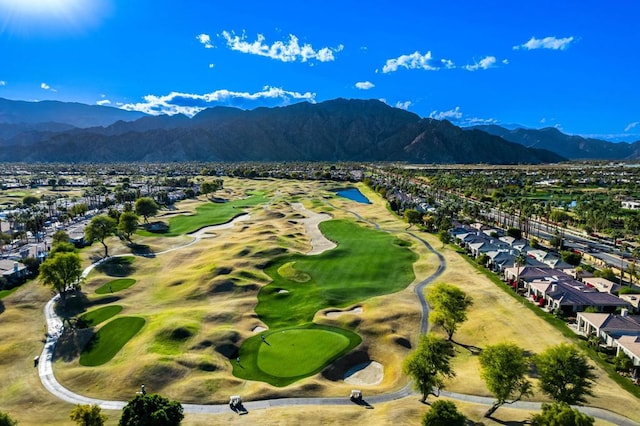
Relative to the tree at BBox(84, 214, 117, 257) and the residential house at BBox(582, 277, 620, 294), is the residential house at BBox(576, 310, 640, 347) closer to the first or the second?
the residential house at BBox(582, 277, 620, 294)

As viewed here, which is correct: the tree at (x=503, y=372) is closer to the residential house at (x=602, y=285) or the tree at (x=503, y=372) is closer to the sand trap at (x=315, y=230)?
the residential house at (x=602, y=285)

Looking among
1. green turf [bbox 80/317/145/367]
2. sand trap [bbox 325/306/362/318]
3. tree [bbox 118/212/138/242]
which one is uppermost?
tree [bbox 118/212/138/242]

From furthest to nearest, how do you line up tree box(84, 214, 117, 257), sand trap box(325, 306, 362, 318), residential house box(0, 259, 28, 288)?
tree box(84, 214, 117, 257), residential house box(0, 259, 28, 288), sand trap box(325, 306, 362, 318)

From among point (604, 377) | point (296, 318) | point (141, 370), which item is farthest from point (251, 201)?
point (604, 377)

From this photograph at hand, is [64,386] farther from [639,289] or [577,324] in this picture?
[639,289]

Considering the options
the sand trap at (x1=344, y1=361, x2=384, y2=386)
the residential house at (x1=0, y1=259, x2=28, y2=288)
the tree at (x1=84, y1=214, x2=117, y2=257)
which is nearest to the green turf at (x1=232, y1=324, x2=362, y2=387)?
the sand trap at (x1=344, y1=361, x2=384, y2=386)

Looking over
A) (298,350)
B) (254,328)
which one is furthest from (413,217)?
(298,350)

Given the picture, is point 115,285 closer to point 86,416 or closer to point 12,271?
point 12,271

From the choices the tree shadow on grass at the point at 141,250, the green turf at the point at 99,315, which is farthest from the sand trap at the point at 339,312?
the tree shadow on grass at the point at 141,250
